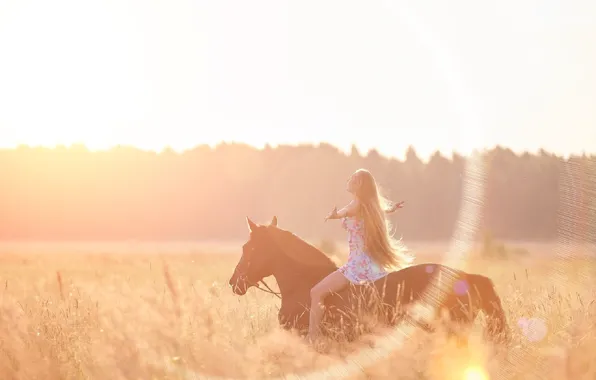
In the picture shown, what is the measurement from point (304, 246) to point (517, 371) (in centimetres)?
315

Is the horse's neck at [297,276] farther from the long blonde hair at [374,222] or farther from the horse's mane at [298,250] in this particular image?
the long blonde hair at [374,222]

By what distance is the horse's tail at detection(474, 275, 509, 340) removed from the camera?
6570 millimetres

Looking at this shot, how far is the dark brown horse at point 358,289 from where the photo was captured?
679 cm

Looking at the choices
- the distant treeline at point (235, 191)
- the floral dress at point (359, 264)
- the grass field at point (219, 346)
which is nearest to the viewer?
the grass field at point (219, 346)

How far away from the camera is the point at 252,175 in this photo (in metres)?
69.7

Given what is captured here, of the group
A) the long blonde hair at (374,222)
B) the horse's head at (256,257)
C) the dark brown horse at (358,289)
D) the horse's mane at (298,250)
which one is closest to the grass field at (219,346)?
the dark brown horse at (358,289)

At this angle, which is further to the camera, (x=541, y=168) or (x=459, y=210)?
(x=459, y=210)

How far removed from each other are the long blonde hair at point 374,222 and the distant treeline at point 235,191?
5225cm

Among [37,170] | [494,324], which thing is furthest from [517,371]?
[37,170]

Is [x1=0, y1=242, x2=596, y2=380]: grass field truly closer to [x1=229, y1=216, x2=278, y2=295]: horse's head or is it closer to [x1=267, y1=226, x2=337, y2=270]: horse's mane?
[x1=229, y1=216, x2=278, y2=295]: horse's head

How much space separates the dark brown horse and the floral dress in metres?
0.09

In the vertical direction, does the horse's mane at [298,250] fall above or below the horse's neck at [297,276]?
above

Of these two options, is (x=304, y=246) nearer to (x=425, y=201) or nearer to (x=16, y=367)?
(x=16, y=367)

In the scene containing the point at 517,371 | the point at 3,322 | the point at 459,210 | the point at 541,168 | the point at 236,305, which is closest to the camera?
the point at 517,371
